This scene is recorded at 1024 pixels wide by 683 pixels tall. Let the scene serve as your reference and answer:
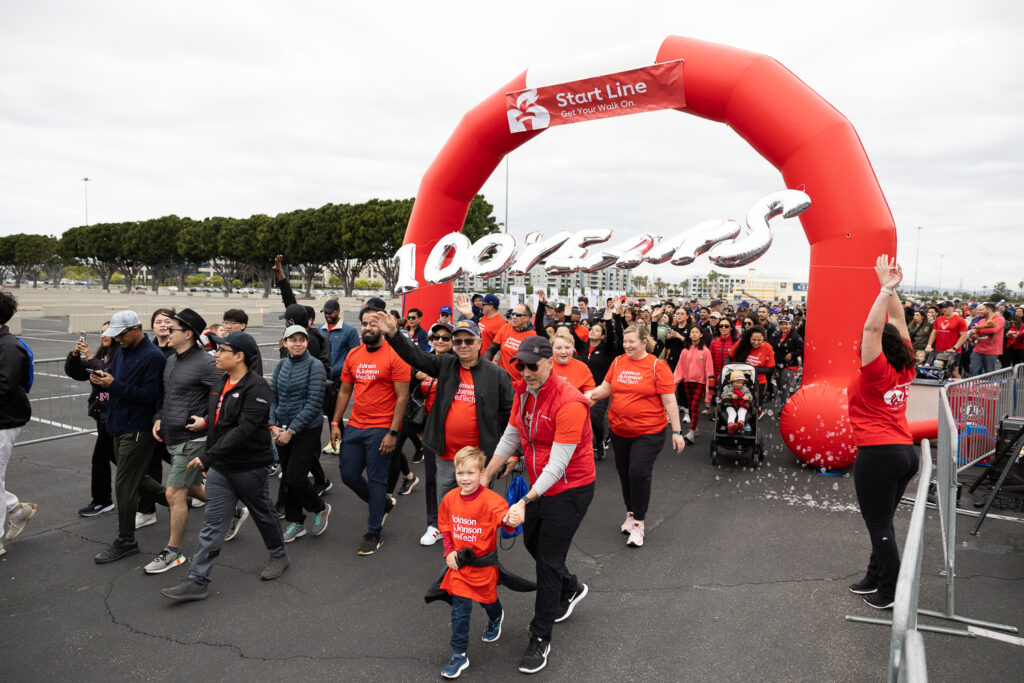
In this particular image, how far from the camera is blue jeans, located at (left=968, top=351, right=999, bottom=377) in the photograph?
10758 millimetres

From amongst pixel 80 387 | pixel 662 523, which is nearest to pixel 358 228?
pixel 80 387

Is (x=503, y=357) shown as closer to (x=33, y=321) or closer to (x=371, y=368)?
(x=371, y=368)

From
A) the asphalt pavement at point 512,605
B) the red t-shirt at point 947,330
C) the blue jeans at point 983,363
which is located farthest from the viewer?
the red t-shirt at point 947,330

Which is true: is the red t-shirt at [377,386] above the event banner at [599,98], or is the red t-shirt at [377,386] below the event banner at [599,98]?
below

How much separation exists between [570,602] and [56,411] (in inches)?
358

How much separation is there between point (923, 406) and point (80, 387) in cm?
1386

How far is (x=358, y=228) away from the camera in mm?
41719

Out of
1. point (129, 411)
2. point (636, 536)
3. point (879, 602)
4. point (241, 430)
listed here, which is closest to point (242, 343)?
point (241, 430)

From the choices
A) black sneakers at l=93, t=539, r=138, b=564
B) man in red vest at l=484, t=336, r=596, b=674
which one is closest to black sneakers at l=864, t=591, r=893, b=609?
man in red vest at l=484, t=336, r=596, b=674

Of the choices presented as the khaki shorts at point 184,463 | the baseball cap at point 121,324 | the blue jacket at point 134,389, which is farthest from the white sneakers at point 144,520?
the baseball cap at point 121,324

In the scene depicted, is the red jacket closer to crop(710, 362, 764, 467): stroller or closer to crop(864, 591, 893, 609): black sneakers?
crop(864, 591, 893, 609): black sneakers

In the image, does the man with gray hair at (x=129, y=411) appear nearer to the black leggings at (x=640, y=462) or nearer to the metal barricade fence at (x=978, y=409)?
the black leggings at (x=640, y=462)

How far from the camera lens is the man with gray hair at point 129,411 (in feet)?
13.8

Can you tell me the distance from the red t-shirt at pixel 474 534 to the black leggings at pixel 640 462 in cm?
181
